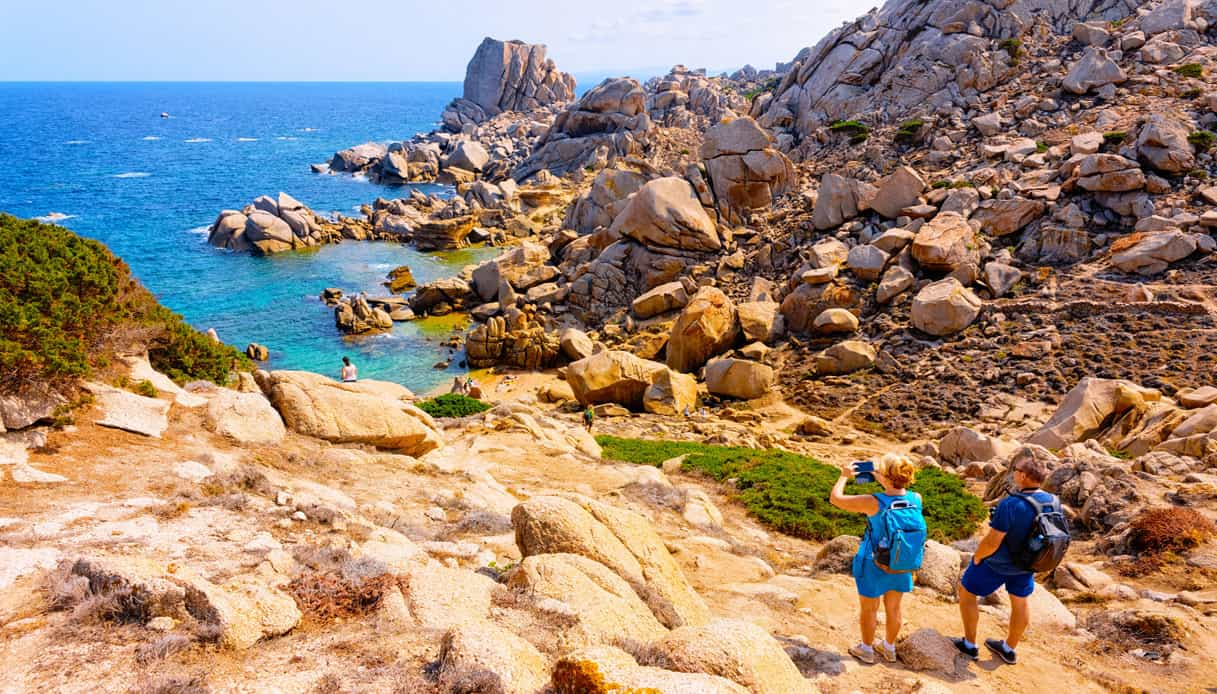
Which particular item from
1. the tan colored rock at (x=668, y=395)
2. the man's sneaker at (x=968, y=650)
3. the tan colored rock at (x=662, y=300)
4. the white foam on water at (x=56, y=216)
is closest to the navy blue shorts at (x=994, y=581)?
the man's sneaker at (x=968, y=650)

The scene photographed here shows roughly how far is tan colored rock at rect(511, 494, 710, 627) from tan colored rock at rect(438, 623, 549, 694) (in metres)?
2.63

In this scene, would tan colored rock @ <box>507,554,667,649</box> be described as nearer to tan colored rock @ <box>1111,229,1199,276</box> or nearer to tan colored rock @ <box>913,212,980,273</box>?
tan colored rock @ <box>913,212,980,273</box>

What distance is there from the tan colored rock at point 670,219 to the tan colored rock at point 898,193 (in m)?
8.41

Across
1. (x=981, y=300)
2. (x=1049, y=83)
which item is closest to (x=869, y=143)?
(x=1049, y=83)

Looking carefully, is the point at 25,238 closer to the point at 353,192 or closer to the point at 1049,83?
the point at 1049,83

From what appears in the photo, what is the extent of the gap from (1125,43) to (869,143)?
1395 centimetres

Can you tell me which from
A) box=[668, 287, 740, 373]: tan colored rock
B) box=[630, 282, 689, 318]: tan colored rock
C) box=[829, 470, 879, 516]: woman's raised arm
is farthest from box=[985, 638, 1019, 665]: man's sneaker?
box=[630, 282, 689, 318]: tan colored rock

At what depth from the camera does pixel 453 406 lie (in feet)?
78.3

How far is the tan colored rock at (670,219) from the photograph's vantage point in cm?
3803

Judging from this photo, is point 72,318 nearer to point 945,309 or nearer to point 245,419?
point 245,419

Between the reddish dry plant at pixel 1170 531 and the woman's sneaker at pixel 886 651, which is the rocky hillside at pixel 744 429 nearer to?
the reddish dry plant at pixel 1170 531

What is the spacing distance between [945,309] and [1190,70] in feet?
71.4

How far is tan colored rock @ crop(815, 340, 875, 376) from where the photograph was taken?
27594 millimetres

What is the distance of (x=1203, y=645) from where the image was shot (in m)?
8.33
